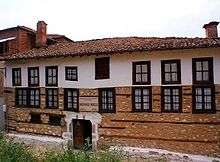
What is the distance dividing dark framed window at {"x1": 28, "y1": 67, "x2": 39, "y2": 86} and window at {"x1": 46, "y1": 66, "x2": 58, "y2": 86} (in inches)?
28.8

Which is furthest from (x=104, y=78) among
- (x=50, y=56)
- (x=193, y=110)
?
(x=193, y=110)

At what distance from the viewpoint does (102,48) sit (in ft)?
57.0

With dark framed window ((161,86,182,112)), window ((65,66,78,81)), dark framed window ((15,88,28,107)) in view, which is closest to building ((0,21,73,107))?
dark framed window ((15,88,28,107))

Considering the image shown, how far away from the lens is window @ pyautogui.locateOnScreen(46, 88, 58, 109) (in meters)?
19.0

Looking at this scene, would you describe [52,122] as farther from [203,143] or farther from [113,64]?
[203,143]

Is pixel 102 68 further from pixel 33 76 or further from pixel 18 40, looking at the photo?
pixel 18 40

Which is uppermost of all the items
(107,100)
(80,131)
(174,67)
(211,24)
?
(211,24)

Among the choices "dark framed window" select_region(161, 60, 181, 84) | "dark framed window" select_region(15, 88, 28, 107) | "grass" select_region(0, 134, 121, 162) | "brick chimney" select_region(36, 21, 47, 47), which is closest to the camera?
"grass" select_region(0, 134, 121, 162)

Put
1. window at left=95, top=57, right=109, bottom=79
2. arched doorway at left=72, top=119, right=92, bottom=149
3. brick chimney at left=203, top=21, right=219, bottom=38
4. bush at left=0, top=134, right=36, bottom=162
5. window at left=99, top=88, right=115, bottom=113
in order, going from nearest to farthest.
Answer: bush at left=0, top=134, right=36, bottom=162 → window at left=99, top=88, right=115, bottom=113 → window at left=95, top=57, right=109, bottom=79 → arched doorway at left=72, top=119, right=92, bottom=149 → brick chimney at left=203, top=21, right=219, bottom=38

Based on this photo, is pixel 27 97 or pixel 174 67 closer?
pixel 174 67

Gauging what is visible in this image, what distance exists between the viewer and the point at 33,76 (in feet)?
65.2

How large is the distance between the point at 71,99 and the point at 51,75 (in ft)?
5.64

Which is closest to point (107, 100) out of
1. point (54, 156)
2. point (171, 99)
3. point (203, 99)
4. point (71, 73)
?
point (71, 73)

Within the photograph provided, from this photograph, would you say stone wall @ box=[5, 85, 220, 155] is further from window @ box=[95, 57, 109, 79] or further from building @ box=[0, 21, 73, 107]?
building @ box=[0, 21, 73, 107]
